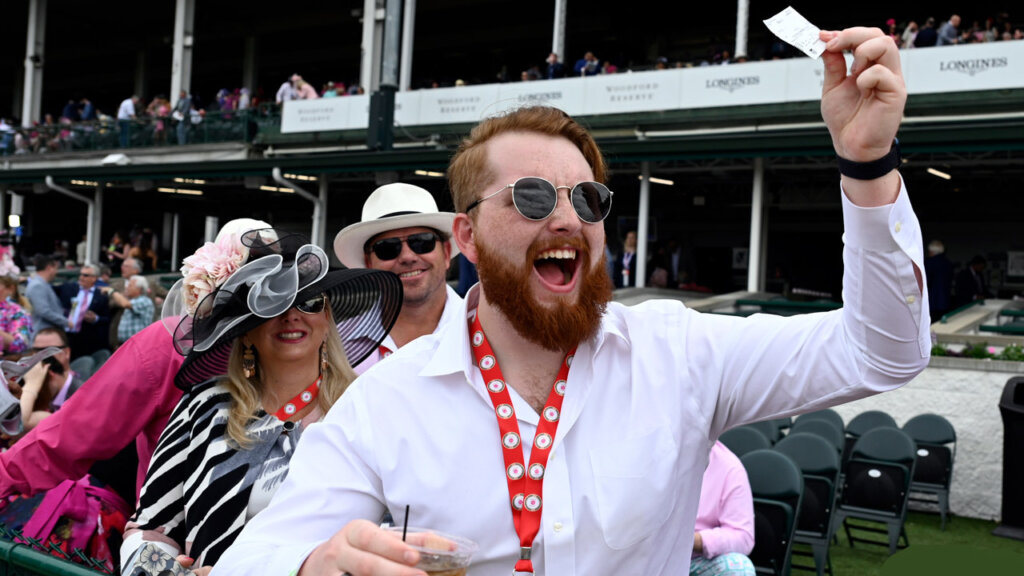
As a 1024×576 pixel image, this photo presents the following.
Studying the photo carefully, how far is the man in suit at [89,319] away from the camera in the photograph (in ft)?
35.5

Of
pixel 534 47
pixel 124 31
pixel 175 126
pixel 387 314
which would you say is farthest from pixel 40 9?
pixel 387 314

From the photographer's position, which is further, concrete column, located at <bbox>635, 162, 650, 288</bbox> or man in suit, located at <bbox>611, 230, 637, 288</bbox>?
concrete column, located at <bbox>635, 162, 650, 288</bbox>

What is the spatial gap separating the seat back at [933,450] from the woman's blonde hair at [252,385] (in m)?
6.56

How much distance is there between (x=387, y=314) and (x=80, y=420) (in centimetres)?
104

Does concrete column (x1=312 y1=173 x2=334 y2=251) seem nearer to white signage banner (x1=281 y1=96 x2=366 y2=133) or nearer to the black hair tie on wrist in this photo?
white signage banner (x1=281 y1=96 x2=366 y2=133)

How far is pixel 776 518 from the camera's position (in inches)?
217

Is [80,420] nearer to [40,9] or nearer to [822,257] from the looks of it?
[822,257]

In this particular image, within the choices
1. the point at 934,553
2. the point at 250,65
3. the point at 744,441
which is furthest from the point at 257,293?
the point at 250,65

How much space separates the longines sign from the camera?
52.3 ft

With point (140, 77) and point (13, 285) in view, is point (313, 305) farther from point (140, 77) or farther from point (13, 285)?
point (140, 77)

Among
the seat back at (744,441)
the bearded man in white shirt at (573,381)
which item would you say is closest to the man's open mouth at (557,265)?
the bearded man in white shirt at (573,381)

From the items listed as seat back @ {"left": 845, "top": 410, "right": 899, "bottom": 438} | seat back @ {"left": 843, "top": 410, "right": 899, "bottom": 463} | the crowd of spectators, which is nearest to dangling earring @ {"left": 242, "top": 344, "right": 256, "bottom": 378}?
seat back @ {"left": 843, "top": 410, "right": 899, "bottom": 463}

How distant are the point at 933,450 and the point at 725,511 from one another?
4.73m

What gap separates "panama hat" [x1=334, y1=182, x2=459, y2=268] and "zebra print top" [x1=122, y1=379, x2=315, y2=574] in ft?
5.29
